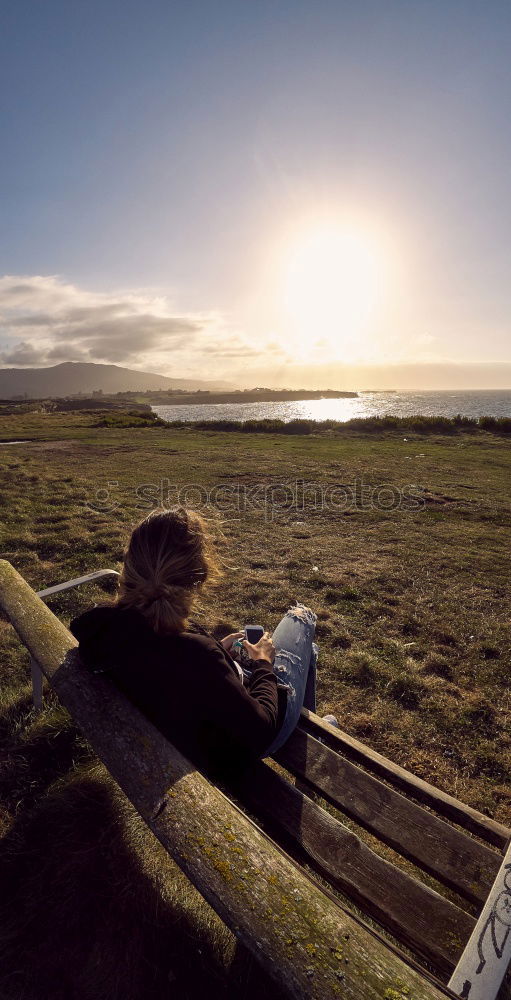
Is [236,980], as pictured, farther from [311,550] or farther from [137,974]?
[311,550]

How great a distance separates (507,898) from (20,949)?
2.17 m

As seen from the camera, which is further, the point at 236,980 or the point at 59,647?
the point at 59,647

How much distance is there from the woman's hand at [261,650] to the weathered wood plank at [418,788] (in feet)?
1.38

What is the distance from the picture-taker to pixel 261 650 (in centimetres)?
305

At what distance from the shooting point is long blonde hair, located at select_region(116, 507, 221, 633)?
2.27m

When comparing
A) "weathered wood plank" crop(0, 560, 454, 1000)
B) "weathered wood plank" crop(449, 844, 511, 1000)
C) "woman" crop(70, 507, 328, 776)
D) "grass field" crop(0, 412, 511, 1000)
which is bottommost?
"grass field" crop(0, 412, 511, 1000)

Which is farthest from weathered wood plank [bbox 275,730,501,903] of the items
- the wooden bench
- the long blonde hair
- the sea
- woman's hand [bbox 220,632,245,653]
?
the sea

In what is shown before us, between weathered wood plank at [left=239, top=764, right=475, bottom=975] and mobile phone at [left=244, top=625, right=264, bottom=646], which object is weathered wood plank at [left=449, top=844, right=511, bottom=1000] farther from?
mobile phone at [left=244, top=625, right=264, bottom=646]

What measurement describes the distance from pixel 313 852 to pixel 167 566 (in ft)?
4.86

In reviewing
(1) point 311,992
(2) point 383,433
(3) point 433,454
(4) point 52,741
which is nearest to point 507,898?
(1) point 311,992

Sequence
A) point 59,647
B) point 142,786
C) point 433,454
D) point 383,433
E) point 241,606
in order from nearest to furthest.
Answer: point 142,786
point 59,647
point 241,606
point 433,454
point 383,433

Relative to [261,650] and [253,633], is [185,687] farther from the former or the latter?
[253,633]

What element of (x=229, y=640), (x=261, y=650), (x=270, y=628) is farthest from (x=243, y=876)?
(x=270, y=628)

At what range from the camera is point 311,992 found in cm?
121
